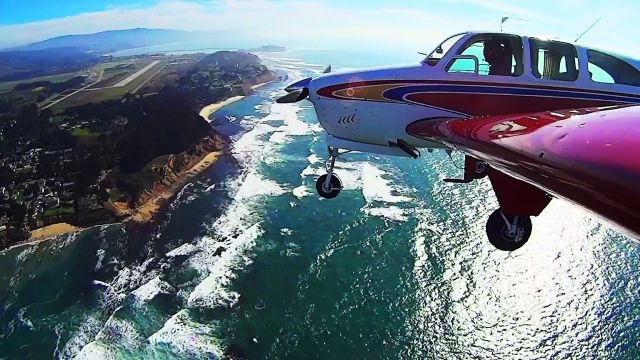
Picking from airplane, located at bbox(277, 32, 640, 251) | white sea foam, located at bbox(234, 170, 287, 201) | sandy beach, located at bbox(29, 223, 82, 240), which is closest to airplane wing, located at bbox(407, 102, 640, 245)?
airplane, located at bbox(277, 32, 640, 251)

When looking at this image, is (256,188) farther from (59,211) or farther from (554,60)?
(554,60)

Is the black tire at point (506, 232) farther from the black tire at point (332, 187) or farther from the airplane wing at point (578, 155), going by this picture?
the black tire at point (332, 187)

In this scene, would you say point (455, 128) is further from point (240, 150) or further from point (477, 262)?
point (240, 150)

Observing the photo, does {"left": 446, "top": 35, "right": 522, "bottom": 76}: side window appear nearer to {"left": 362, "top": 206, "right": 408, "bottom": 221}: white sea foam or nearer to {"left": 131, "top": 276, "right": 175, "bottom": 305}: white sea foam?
{"left": 131, "top": 276, "right": 175, "bottom": 305}: white sea foam

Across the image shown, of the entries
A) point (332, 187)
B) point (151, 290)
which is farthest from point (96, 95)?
point (332, 187)

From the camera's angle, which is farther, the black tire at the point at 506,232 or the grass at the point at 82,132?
the grass at the point at 82,132

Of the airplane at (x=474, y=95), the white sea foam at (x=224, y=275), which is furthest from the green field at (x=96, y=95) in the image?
the airplane at (x=474, y=95)

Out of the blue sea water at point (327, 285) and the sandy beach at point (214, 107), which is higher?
the sandy beach at point (214, 107)
